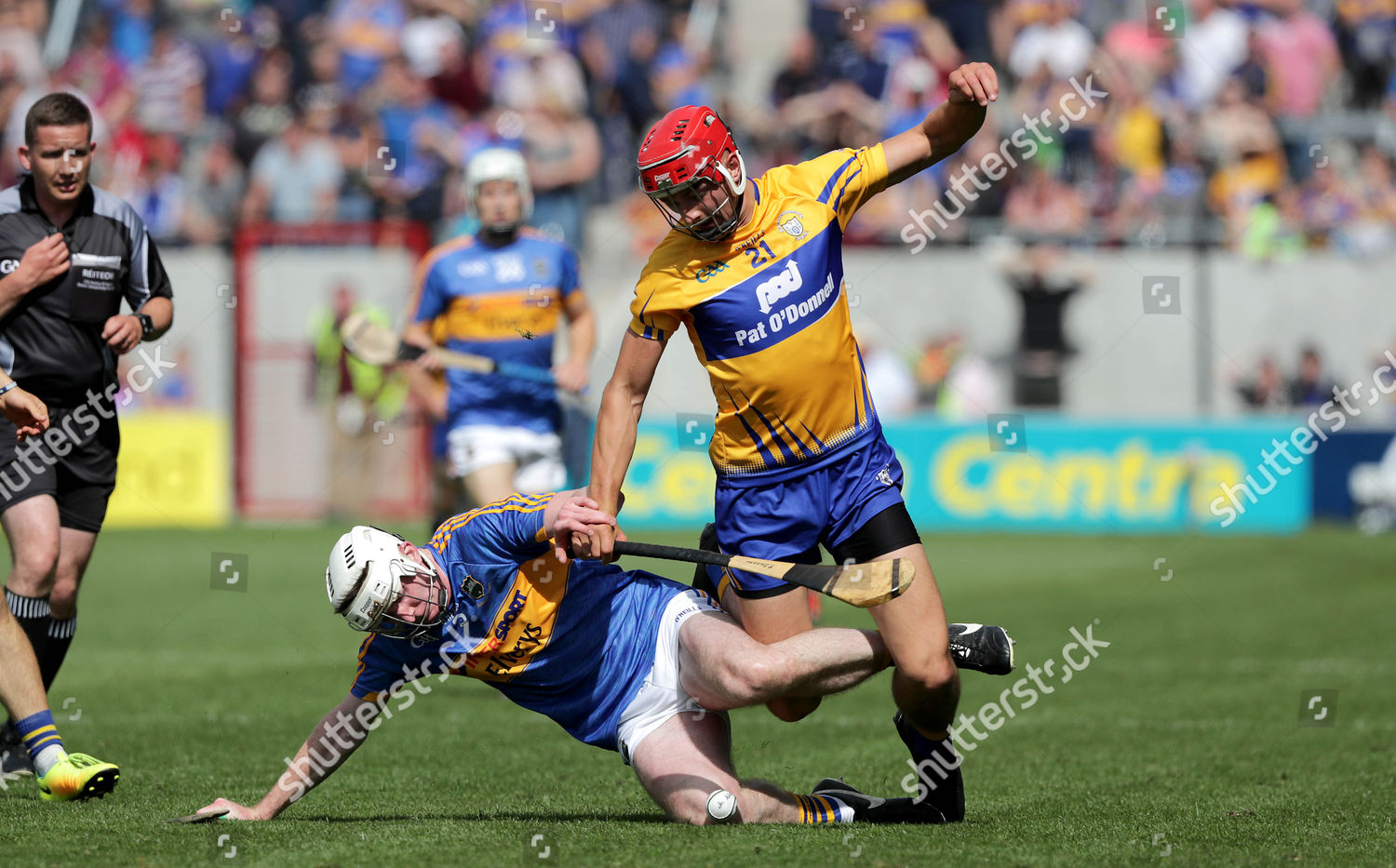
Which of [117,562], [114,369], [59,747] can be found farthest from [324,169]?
[59,747]

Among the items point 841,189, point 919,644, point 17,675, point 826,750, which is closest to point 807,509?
point 919,644

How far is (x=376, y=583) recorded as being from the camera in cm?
509

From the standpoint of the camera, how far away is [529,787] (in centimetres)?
640

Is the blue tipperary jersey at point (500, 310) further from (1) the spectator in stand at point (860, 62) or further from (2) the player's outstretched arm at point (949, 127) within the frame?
(1) the spectator in stand at point (860, 62)

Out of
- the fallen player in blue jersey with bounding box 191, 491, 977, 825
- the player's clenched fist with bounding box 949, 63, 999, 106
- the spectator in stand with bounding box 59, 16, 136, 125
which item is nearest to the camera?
the fallen player in blue jersey with bounding box 191, 491, 977, 825

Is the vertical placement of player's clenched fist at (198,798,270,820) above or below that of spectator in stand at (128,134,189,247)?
below

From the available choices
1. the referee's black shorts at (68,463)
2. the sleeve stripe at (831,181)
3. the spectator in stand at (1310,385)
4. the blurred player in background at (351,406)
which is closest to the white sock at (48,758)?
the referee's black shorts at (68,463)

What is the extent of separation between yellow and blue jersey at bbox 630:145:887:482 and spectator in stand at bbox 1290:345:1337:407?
13144 mm

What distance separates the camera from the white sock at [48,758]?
5.96m

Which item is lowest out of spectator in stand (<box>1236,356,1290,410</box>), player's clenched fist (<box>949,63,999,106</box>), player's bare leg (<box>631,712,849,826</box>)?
spectator in stand (<box>1236,356,1290,410</box>)

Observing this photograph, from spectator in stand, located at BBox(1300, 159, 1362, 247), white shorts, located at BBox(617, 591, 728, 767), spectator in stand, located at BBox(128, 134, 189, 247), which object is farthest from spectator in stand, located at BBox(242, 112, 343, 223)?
white shorts, located at BBox(617, 591, 728, 767)

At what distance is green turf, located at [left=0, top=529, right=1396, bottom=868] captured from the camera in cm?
504

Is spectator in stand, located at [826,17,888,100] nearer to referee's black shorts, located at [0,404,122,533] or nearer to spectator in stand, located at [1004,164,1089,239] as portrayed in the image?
spectator in stand, located at [1004,164,1089,239]

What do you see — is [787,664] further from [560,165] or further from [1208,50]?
[1208,50]
